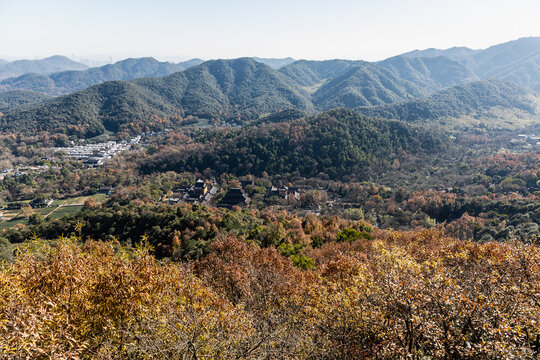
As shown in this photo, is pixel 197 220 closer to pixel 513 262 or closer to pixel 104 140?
pixel 513 262

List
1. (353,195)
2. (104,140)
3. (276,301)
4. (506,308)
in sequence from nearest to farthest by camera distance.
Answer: (506,308), (276,301), (353,195), (104,140)

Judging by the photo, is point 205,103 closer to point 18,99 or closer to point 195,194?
point 195,194

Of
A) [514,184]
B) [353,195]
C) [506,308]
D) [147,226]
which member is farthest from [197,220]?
[514,184]

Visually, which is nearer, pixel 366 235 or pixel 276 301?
pixel 276 301

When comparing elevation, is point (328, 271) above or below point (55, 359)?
below

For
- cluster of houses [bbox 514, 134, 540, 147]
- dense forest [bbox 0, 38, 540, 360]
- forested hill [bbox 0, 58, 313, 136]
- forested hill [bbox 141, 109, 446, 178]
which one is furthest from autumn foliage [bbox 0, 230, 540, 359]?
forested hill [bbox 0, 58, 313, 136]

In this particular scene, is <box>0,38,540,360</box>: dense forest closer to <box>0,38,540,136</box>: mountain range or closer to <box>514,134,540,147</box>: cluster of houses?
<box>0,38,540,136</box>: mountain range
